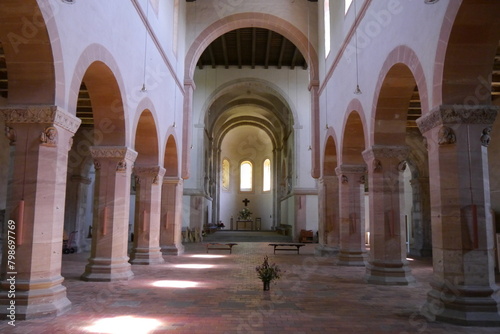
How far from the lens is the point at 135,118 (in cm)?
1188

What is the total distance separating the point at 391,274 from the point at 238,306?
4.55 metres

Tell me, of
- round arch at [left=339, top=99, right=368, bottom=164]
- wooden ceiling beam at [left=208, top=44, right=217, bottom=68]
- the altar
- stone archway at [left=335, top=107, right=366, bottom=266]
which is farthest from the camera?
the altar

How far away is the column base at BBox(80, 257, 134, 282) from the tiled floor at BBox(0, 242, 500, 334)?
29 centimetres

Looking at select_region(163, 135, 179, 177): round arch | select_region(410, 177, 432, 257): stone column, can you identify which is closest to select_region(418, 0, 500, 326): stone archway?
select_region(163, 135, 179, 177): round arch

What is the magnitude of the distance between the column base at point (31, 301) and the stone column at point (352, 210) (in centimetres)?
959

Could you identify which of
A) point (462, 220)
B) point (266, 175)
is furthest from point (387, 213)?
point (266, 175)

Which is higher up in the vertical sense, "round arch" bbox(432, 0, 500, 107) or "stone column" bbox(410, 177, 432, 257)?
"round arch" bbox(432, 0, 500, 107)

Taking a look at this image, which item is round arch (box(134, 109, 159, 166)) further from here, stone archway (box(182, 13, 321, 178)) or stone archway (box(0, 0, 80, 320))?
stone archway (box(0, 0, 80, 320))

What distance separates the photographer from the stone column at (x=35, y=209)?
678 centimetres

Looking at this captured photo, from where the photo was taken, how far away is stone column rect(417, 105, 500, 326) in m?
6.56

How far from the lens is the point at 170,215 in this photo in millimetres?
17891

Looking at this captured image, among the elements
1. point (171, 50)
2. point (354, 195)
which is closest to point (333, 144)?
point (354, 195)

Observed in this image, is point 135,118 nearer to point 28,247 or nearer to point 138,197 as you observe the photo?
point 138,197

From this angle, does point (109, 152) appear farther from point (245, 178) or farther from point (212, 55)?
point (245, 178)
